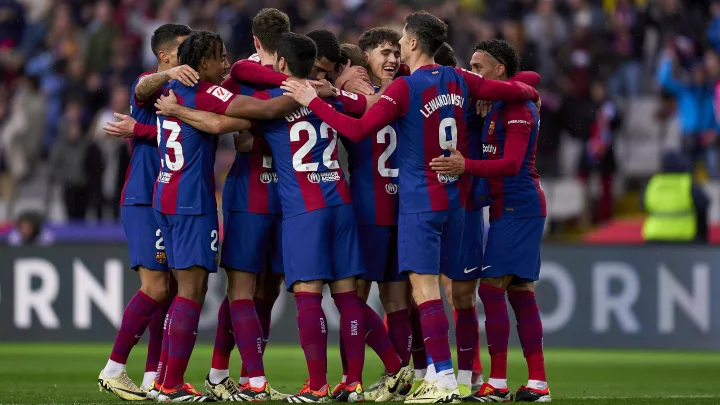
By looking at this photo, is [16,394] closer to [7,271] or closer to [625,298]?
[7,271]

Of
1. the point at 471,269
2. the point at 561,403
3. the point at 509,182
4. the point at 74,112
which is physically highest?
the point at 74,112

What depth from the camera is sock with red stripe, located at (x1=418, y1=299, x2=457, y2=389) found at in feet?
26.9

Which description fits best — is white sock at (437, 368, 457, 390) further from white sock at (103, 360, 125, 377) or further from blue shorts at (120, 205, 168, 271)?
white sock at (103, 360, 125, 377)

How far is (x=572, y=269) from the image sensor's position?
593 inches

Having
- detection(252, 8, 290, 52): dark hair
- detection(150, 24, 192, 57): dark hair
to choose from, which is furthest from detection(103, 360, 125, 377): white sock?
detection(252, 8, 290, 52): dark hair

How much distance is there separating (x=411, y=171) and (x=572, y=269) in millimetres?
7002

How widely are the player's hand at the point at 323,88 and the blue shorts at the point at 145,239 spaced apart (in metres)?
1.56

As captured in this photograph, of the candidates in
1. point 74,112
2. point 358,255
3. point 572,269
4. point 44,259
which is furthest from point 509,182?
point 74,112

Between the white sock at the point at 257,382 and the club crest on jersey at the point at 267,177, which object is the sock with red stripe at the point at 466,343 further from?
the club crest on jersey at the point at 267,177

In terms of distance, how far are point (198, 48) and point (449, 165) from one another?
1.87 metres

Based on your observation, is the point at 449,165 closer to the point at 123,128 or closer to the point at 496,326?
the point at 496,326

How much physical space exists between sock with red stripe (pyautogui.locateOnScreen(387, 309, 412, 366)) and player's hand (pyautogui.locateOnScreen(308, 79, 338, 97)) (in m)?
1.68

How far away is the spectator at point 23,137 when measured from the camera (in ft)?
64.2

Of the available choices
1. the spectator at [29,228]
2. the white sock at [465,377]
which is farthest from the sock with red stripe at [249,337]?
the spectator at [29,228]
